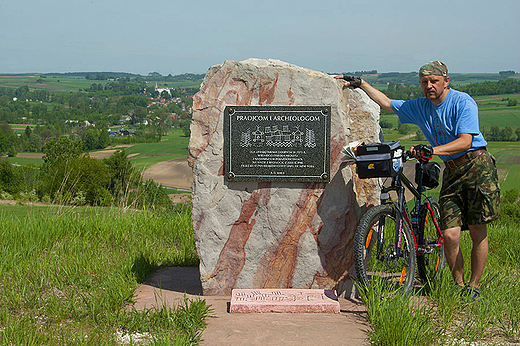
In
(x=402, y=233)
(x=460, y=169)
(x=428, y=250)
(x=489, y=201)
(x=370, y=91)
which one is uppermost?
(x=370, y=91)

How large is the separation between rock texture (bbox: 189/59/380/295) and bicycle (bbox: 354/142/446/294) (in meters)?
0.31

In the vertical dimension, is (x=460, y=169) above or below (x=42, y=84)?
below

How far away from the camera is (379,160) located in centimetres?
371

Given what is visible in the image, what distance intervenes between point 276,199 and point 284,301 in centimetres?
91

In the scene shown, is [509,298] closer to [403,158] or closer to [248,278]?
[403,158]

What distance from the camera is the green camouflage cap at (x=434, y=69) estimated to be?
12.4ft

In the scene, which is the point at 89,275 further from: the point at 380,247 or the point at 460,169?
the point at 460,169

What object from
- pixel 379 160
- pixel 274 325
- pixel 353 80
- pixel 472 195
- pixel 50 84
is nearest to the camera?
pixel 274 325

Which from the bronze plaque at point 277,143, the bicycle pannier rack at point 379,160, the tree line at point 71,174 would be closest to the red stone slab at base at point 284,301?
the bronze plaque at point 277,143

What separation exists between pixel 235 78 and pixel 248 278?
6.16 feet

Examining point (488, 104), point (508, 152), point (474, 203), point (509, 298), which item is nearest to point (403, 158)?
point (474, 203)

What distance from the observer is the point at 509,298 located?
12.7 feet

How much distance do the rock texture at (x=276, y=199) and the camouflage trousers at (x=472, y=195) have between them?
65 centimetres

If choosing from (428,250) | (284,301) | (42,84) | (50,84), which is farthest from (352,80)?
(50,84)
